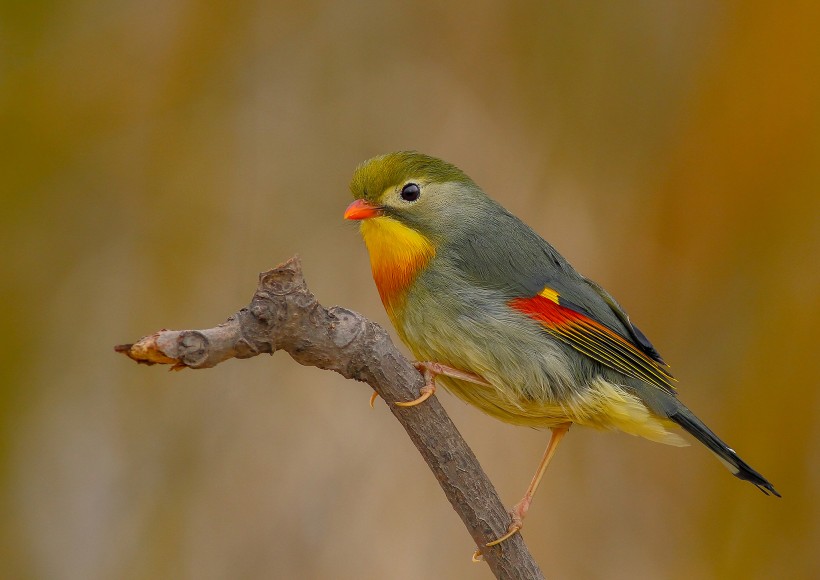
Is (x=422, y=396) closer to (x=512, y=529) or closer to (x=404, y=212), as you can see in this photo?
(x=512, y=529)

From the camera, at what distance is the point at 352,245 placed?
4.79 m

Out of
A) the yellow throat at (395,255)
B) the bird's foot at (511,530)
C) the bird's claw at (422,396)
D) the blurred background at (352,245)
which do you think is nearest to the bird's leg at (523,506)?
the bird's foot at (511,530)

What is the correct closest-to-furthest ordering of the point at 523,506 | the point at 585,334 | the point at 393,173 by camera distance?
the point at 523,506 < the point at 585,334 < the point at 393,173

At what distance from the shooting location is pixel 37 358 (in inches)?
190

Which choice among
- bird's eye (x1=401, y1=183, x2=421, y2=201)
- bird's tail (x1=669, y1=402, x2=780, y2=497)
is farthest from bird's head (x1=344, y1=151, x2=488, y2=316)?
bird's tail (x1=669, y1=402, x2=780, y2=497)

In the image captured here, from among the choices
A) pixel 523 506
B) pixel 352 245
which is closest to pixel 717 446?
pixel 523 506

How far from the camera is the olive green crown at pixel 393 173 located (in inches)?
127

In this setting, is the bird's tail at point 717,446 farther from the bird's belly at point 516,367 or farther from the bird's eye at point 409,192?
the bird's eye at point 409,192

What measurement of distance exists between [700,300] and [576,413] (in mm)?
2021

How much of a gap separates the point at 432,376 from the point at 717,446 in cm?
101

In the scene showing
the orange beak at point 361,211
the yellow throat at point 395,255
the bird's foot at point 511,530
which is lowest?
the bird's foot at point 511,530

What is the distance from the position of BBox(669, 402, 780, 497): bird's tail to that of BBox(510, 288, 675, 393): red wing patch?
13cm

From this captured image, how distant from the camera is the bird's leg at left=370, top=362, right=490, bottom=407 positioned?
2.62 metres

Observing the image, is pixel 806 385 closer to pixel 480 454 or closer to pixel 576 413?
pixel 480 454
